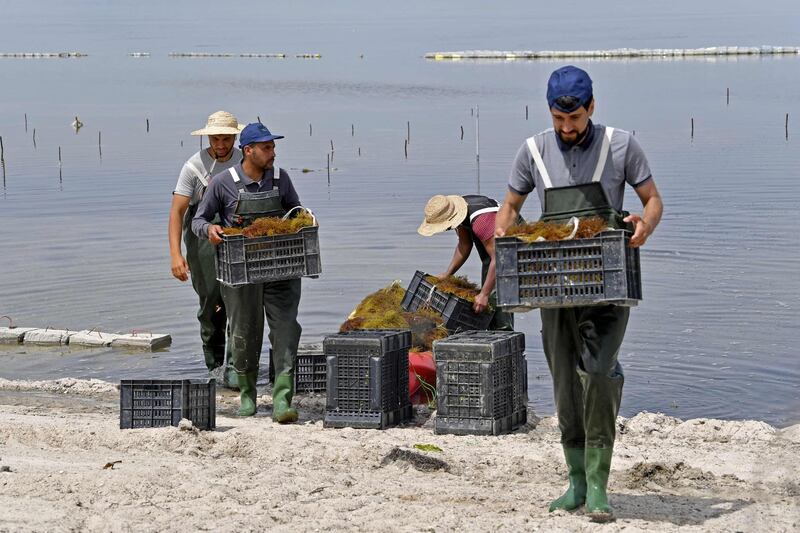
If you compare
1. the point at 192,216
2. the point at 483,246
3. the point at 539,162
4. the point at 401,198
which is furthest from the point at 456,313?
the point at 401,198

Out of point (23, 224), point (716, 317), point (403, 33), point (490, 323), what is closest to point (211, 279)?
point (490, 323)

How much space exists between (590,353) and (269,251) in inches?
135

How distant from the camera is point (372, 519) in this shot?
6875 mm

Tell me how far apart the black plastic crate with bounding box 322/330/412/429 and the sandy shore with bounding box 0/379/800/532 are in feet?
0.58

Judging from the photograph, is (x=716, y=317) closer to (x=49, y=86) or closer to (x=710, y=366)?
(x=710, y=366)

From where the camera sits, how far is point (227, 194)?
9.83 m

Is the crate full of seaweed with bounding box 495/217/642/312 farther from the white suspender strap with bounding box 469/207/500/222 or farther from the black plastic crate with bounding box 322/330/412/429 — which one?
the white suspender strap with bounding box 469/207/500/222

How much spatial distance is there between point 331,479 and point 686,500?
193 centimetres

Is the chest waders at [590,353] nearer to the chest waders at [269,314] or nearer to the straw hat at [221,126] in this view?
the chest waders at [269,314]

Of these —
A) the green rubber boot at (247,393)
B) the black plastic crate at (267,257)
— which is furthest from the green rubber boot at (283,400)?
the black plastic crate at (267,257)

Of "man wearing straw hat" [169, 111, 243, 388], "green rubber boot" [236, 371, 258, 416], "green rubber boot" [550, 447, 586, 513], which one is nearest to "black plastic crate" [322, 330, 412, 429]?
"green rubber boot" [236, 371, 258, 416]

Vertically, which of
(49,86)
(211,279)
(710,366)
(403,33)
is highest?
(403,33)

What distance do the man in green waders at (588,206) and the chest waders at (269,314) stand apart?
332 cm

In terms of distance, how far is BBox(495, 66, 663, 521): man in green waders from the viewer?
21.7 ft
